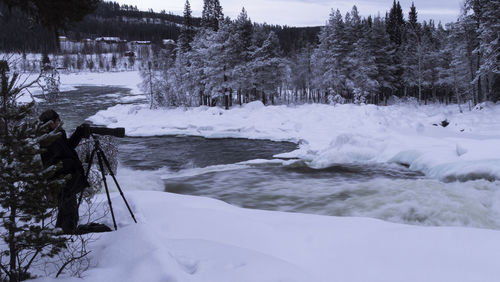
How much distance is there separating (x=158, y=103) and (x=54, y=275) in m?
42.9

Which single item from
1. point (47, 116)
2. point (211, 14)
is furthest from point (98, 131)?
point (211, 14)

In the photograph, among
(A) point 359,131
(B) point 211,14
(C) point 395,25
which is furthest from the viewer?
(C) point 395,25

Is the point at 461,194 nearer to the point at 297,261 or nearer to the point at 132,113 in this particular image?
the point at 297,261

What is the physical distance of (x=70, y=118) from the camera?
110ft

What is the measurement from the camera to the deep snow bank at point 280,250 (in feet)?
11.3

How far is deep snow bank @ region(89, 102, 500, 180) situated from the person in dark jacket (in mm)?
10499

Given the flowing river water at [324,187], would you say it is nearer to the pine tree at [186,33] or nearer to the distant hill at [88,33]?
the distant hill at [88,33]

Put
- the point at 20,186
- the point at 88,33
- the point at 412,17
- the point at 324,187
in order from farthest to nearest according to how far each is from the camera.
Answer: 1. the point at 88,33
2. the point at 412,17
3. the point at 324,187
4. the point at 20,186

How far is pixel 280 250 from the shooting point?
14.8ft

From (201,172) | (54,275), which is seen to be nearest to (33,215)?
(54,275)

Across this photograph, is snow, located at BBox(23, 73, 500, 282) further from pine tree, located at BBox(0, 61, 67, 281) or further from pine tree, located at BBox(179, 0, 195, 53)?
pine tree, located at BBox(179, 0, 195, 53)

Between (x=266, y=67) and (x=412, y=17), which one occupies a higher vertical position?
(x=412, y=17)

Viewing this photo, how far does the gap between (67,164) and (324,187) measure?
8.04m

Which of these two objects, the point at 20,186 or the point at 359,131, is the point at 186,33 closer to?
the point at 359,131
